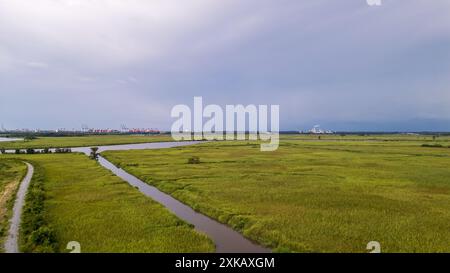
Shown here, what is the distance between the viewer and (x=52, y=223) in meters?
12.3

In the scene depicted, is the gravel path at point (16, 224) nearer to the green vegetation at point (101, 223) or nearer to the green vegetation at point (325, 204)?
the green vegetation at point (101, 223)

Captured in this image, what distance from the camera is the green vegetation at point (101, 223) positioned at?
33.4 ft

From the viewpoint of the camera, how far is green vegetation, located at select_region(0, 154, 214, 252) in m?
10.2

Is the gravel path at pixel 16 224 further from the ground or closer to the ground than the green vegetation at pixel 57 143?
closer to the ground

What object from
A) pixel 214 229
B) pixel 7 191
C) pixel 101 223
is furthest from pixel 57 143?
pixel 214 229

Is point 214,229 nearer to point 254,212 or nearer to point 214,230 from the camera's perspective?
point 214,230

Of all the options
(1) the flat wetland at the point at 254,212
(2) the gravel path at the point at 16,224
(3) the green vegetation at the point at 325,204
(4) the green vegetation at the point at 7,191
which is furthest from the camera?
(4) the green vegetation at the point at 7,191

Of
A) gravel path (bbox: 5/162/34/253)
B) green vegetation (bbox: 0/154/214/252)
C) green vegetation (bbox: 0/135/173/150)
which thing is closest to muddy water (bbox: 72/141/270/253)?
green vegetation (bbox: 0/154/214/252)

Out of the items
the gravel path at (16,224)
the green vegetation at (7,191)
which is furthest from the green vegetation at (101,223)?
the green vegetation at (7,191)

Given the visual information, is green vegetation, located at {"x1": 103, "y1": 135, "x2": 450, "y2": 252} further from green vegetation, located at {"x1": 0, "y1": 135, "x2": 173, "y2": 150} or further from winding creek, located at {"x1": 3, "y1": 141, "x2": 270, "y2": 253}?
green vegetation, located at {"x1": 0, "y1": 135, "x2": 173, "y2": 150}

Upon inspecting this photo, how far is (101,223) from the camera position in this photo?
12.3 m
